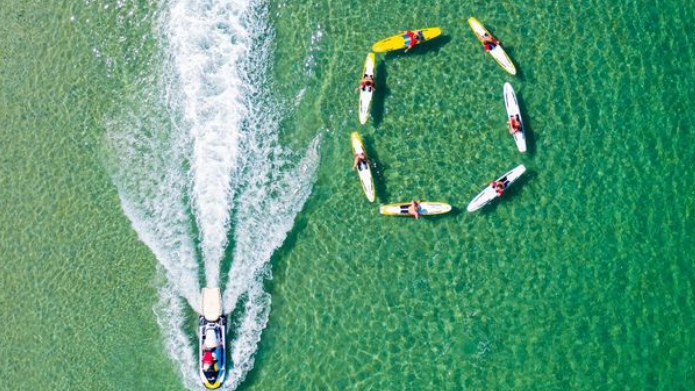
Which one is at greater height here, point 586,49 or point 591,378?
Result: point 586,49

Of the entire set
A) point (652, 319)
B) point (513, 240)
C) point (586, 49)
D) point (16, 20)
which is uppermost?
point (16, 20)

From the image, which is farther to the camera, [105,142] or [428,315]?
[105,142]

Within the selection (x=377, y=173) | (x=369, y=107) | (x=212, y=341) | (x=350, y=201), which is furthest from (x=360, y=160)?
(x=212, y=341)

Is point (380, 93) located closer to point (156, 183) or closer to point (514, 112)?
point (514, 112)

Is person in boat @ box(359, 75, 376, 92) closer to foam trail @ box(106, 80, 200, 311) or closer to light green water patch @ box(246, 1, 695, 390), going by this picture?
light green water patch @ box(246, 1, 695, 390)

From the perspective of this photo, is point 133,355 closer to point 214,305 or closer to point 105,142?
point 214,305

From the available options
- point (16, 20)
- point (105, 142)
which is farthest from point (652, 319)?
point (16, 20)
